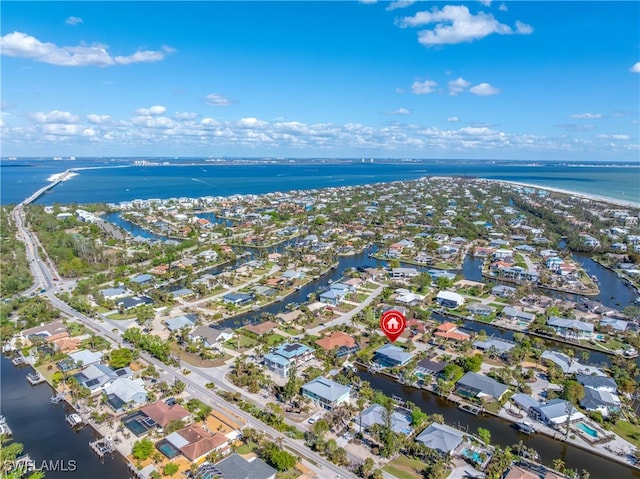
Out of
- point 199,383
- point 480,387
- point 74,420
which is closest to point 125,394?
point 74,420

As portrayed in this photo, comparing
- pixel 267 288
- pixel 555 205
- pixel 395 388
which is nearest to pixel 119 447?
pixel 395 388

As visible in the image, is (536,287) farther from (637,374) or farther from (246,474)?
(246,474)

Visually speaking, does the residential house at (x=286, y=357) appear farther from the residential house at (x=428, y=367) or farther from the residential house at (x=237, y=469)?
the residential house at (x=237, y=469)

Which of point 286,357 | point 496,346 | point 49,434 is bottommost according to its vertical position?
point 49,434

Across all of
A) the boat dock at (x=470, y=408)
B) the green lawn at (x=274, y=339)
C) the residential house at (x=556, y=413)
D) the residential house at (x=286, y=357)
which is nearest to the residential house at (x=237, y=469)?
the residential house at (x=286, y=357)

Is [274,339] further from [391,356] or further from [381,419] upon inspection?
[381,419]

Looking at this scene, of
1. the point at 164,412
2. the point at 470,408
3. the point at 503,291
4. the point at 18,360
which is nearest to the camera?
the point at 164,412
